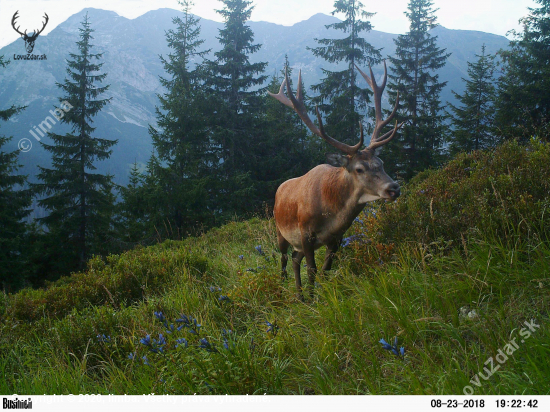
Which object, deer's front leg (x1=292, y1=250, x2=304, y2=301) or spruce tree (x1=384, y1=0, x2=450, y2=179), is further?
spruce tree (x1=384, y1=0, x2=450, y2=179)

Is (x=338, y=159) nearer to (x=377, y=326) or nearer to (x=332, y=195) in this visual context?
(x=332, y=195)

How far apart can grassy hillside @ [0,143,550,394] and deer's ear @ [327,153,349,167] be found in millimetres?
1025

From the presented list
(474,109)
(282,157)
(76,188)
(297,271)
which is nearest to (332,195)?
(297,271)

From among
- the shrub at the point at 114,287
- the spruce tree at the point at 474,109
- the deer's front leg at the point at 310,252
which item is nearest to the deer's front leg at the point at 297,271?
the deer's front leg at the point at 310,252

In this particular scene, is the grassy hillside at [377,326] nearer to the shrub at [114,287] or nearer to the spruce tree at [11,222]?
the shrub at [114,287]

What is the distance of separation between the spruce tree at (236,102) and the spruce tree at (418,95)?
346 inches

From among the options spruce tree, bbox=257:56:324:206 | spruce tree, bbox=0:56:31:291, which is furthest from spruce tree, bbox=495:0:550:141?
spruce tree, bbox=0:56:31:291

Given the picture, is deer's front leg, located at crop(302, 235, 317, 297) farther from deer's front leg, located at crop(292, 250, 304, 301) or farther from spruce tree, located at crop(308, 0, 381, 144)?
spruce tree, located at crop(308, 0, 381, 144)

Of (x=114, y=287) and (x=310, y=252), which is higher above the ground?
(x=310, y=252)

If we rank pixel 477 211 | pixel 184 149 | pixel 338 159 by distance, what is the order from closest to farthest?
1. pixel 477 211
2. pixel 338 159
3. pixel 184 149

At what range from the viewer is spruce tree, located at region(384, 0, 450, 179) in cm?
2077

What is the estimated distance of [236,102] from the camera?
73.2 feet

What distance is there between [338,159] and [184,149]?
1669 cm

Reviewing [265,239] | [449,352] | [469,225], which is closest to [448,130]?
[265,239]
